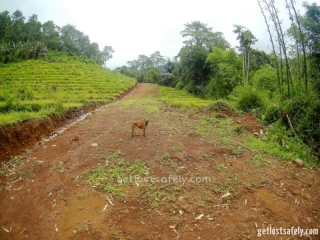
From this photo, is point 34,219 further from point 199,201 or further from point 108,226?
point 199,201

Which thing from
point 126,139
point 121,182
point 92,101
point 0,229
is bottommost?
point 0,229

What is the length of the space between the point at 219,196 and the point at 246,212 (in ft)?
2.02

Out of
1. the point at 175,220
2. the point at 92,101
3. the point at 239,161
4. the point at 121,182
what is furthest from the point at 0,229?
the point at 92,101

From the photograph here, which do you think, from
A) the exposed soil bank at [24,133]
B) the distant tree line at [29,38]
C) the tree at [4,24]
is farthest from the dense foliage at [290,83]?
the tree at [4,24]

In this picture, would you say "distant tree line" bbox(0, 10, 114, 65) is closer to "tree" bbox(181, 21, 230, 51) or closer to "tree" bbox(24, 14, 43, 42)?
"tree" bbox(24, 14, 43, 42)

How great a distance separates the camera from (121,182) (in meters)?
5.40

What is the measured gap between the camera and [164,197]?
4.94 metres

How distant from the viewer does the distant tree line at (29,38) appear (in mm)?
32228

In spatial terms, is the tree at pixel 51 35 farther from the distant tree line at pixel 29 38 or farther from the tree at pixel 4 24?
the tree at pixel 4 24

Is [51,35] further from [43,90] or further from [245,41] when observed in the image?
[245,41]

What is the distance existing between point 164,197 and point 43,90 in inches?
589

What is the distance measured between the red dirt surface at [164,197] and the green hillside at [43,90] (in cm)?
313

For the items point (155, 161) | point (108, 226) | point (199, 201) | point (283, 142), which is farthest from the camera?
point (283, 142)

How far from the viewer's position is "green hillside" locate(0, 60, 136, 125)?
9977mm
